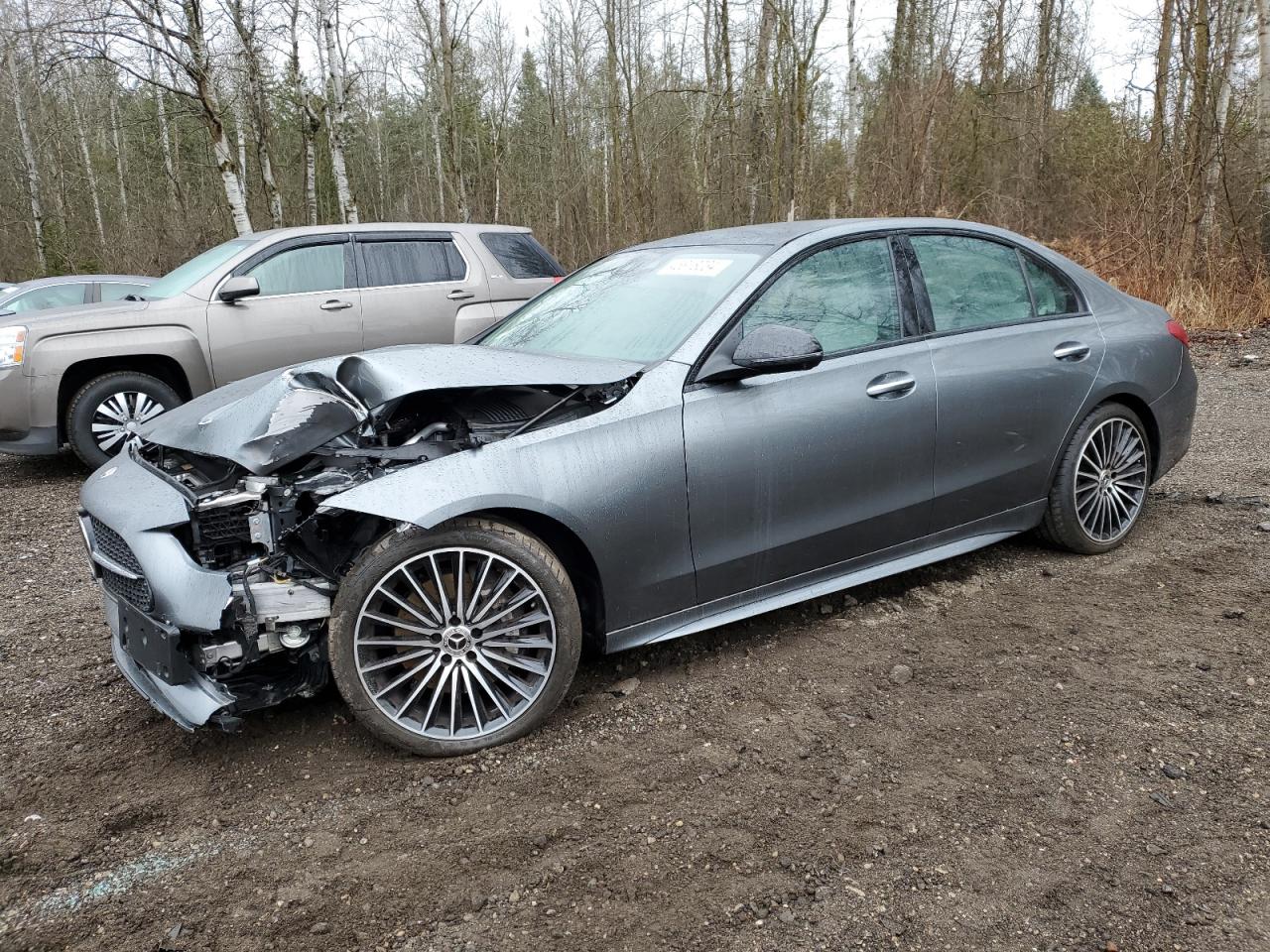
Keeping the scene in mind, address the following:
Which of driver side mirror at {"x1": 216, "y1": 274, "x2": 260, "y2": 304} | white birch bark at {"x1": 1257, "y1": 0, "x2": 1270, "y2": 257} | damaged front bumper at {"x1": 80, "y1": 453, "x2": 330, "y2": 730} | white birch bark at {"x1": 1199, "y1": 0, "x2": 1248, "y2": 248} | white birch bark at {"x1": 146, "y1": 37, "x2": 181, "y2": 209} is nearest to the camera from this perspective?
damaged front bumper at {"x1": 80, "y1": 453, "x2": 330, "y2": 730}

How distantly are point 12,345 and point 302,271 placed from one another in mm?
2100

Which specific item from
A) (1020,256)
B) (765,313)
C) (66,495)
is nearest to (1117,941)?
(765,313)

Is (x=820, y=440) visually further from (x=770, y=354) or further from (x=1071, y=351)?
(x=1071, y=351)

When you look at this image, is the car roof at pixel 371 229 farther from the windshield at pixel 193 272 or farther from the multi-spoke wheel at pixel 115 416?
the multi-spoke wheel at pixel 115 416

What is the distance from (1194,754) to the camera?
284 centimetres

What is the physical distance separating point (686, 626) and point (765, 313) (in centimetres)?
122

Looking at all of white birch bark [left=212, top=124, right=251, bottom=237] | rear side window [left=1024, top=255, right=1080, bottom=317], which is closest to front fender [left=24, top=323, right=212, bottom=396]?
rear side window [left=1024, top=255, right=1080, bottom=317]

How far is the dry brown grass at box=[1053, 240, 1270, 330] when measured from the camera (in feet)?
36.8

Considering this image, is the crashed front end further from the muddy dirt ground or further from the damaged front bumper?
the muddy dirt ground

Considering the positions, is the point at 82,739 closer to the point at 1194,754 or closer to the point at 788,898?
the point at 788,898

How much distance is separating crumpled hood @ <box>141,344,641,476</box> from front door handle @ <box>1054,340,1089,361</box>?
212cm

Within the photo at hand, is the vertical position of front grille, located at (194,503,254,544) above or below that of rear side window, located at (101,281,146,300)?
below

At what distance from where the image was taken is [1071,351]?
419 centimetres

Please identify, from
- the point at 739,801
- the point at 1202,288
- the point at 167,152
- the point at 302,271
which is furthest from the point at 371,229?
the point at 167,152
